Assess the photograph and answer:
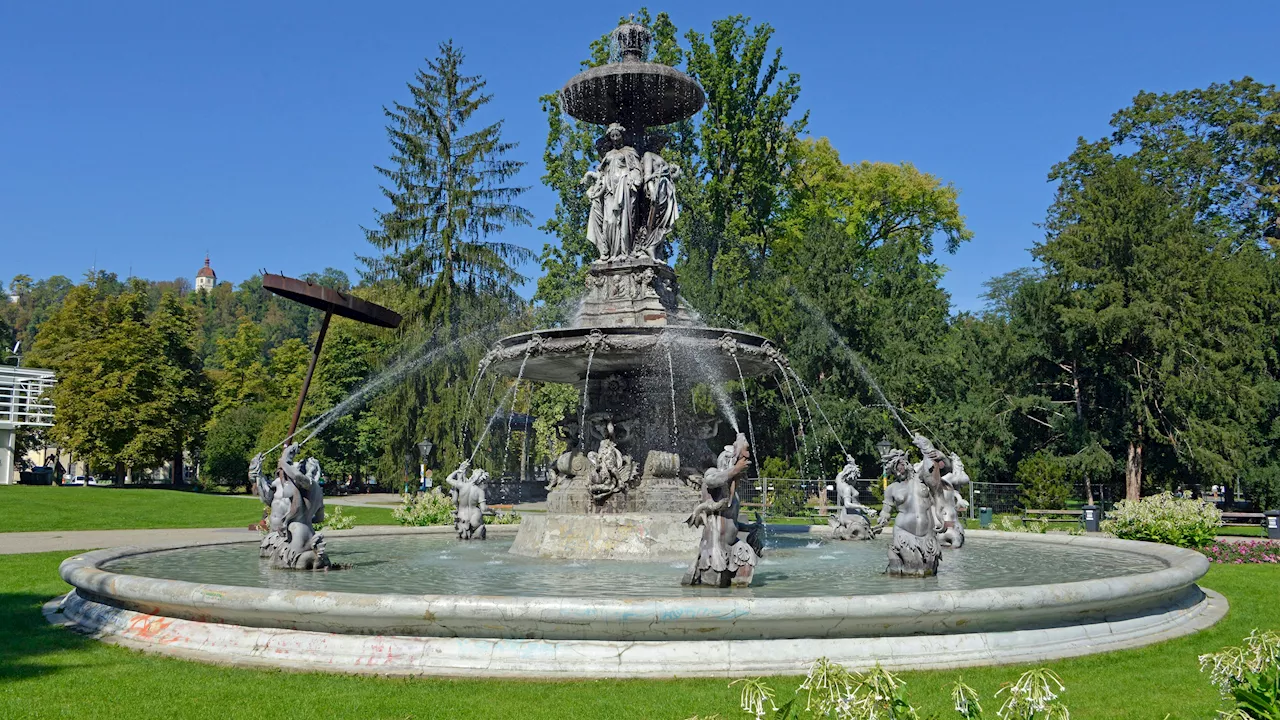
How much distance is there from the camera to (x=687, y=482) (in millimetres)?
13234

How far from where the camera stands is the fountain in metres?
6.62

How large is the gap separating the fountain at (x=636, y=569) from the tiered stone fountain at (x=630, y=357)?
0.03 m

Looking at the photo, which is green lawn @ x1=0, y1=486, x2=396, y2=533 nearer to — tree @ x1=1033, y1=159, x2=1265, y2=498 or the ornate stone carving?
the ornate stone carving

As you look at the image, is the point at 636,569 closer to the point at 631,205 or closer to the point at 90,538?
the point at 631,205

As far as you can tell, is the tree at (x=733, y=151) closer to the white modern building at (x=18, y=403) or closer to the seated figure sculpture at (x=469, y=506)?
the seated figure sculpture at (x=469, y=506)

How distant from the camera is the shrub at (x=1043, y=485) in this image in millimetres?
30078

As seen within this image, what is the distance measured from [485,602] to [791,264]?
3504cm

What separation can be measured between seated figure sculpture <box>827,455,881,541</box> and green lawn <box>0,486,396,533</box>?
14394mm

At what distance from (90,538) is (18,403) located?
3481 centimetres

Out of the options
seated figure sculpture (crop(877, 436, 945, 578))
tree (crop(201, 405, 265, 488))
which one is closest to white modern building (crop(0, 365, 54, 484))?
tree (crop(201, 405, 265, 488))

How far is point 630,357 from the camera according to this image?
12555mm

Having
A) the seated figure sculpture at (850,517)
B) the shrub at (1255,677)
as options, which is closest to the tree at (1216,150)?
the seated figure sculpture at (850,517)

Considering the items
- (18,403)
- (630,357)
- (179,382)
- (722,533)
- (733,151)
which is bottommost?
(722,533)

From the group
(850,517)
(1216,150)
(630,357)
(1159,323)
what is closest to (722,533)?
(630,357)
